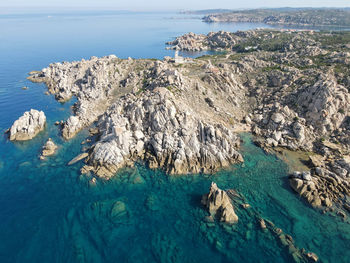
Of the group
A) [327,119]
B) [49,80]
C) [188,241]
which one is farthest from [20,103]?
[327,119]

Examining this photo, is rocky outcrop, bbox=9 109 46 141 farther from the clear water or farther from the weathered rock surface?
the weathered rock surface

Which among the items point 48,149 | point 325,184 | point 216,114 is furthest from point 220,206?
point 48,149

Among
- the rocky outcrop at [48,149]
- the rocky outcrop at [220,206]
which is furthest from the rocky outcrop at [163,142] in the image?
the rocky outcrop at [48,149]

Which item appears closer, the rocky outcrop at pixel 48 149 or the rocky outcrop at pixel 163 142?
the rocky outcrop at pixel 163 142

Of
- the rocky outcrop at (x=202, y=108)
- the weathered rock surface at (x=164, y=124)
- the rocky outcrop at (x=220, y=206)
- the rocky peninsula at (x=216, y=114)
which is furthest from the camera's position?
the rocky outcrop at (x=202, y=108)

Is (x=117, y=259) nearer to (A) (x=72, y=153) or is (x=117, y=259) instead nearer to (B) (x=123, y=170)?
(B) (x=123, y=170)

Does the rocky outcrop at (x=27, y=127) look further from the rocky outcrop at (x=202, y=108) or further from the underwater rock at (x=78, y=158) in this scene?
the underwater rock at (x=78, y=158)
